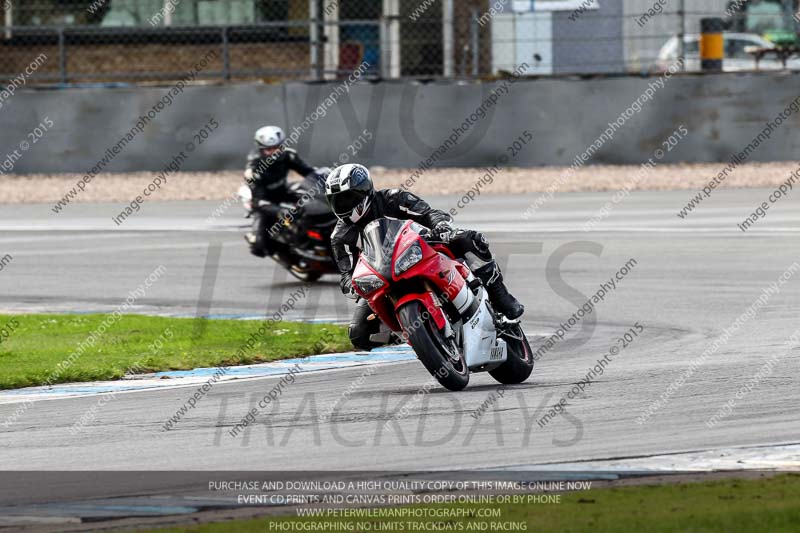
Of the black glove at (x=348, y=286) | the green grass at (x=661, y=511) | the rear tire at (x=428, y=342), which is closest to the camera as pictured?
the green grass at (x=661, y=511)

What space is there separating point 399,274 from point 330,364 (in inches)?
89.5

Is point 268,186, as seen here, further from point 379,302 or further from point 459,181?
point 459,181

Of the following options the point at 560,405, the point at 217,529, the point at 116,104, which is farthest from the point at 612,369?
the point at 116,104

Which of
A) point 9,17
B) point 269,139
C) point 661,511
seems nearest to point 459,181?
point 269,139

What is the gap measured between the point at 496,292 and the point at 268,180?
701 centimetres

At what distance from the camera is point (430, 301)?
9.52 meters

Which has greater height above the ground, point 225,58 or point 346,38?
point 346,38

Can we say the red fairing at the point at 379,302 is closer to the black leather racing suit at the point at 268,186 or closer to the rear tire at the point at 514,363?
the rear tire at the point at 514,363

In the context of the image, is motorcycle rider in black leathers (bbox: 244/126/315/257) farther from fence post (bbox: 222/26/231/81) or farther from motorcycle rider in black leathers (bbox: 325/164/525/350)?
fence post (bbox: 222/26/231/81)

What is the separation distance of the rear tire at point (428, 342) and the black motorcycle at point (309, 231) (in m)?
6.69

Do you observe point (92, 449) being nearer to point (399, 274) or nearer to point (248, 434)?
point (248, 434)

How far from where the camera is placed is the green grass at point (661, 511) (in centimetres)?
621

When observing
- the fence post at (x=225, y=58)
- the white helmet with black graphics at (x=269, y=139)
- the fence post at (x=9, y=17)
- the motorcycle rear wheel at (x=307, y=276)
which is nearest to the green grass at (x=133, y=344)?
the motorcycle rear wheel at (x=307, y=276)

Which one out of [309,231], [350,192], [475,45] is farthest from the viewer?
[475,45]
